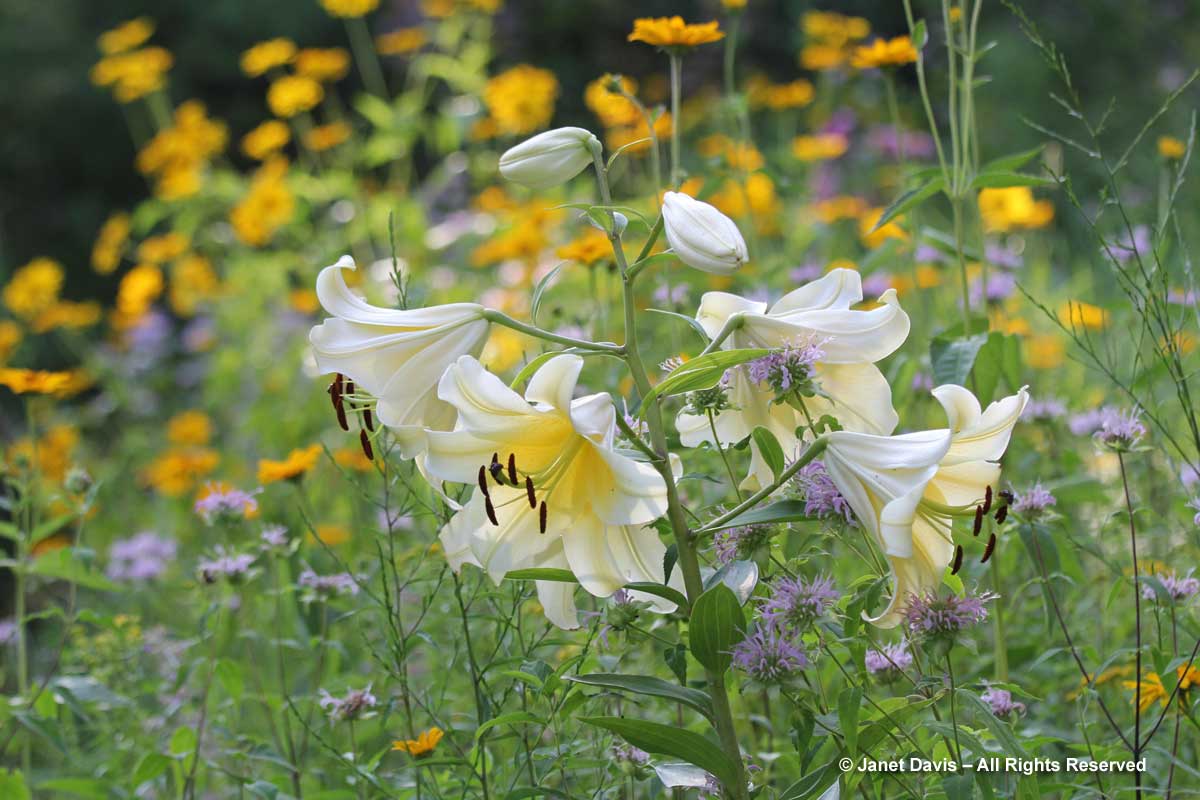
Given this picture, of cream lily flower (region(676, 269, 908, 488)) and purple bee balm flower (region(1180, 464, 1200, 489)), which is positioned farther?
purple bee balm flower (region(1180, 464, 1200, 489))

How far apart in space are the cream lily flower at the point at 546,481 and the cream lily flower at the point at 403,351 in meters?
0.05

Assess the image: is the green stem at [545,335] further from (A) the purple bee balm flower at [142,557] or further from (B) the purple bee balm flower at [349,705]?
(A) the purple bee balm flower at [142,557]

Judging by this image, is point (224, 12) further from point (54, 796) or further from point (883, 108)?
point (54, 796)

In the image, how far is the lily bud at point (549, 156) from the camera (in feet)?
4.05

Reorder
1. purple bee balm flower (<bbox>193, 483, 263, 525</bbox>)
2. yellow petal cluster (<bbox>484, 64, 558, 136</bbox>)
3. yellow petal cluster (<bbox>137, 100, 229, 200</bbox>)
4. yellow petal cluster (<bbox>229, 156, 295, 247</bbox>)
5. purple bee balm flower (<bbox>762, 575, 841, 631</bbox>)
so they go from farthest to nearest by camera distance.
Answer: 1. yellow petal cluster (<bbox>137, 100, 229, 200</bbox>)
2. yellow petal cluster (<bbox>229, 156, 295, 247</bbox>)
3. yellow petal cluster (<bbox>484, 64, 558, 136</bbox>)
4. purple bee balm flower (<bbox>193, 483, 263, 525</bbox>)
5. purple bee balm flower (<bbox>762, 575, 841, 631</bbox>)

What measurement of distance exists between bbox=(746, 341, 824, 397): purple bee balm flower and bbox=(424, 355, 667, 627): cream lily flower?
6.1 inches

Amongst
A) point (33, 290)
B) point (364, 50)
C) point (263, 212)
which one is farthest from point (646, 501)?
point (364, 50)

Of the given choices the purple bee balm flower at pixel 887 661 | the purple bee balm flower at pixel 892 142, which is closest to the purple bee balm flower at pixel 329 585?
the purple bee balm flower at pixel 887 661

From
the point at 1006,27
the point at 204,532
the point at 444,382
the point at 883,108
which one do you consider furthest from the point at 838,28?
the point at 1006,27

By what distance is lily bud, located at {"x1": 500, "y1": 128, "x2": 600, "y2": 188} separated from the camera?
4.05 feet

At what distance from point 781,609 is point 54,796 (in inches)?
76.3

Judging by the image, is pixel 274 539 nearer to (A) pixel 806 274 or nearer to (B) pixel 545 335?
Answer: (B) pixel 545 335

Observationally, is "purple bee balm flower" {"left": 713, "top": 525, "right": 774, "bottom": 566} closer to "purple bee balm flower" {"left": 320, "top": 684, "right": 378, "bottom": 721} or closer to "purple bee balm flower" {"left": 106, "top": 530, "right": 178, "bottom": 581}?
"purple bee balm flower" {"left": 320, "top": 684, "right": 378, "bottom": 721}

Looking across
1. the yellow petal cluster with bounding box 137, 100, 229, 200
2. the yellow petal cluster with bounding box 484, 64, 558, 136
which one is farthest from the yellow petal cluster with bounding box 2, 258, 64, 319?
the yellow petal cluster with bounding box 484, 64, 558, 136
